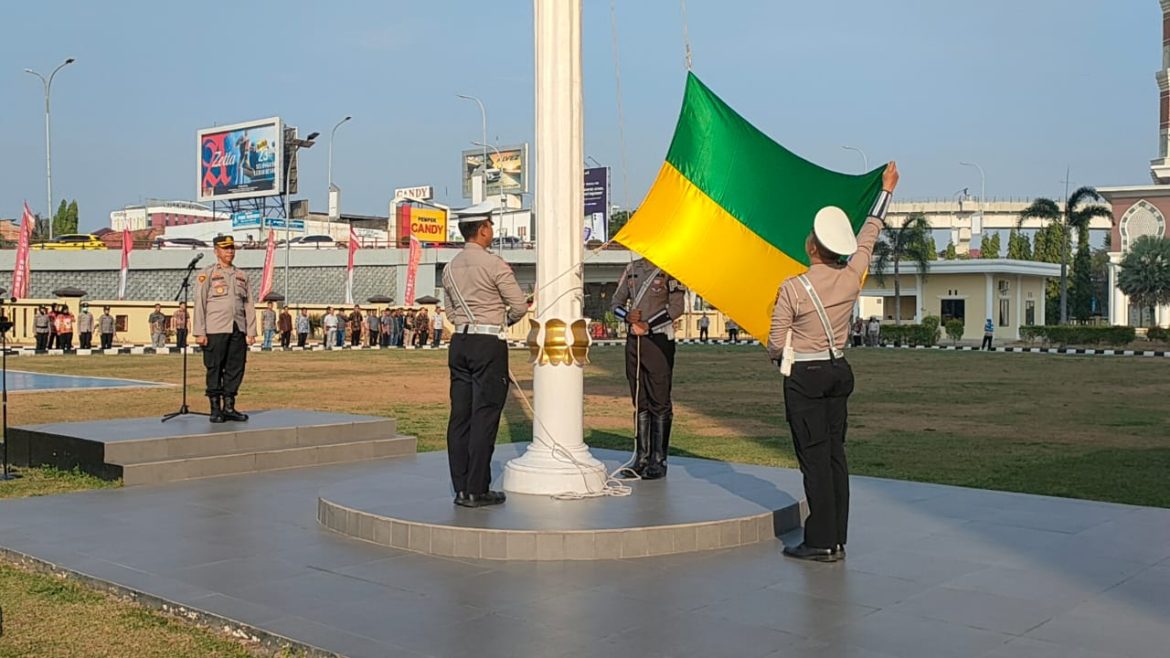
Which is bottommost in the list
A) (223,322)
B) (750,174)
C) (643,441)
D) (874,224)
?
(643,441)

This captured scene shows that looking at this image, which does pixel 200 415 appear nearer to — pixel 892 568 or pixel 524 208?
pixel 892 568

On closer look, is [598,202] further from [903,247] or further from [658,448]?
[658,448]

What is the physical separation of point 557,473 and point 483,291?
136cm

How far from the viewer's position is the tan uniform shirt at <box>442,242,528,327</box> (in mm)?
7812

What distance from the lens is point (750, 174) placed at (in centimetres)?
855

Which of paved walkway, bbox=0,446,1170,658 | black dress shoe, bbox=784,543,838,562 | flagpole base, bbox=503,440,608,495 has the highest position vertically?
flagpole base, bbox=503,440,608,495

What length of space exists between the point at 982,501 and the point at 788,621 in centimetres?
408

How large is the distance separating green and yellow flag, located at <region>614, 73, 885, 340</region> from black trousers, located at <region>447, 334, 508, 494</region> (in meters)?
1.31

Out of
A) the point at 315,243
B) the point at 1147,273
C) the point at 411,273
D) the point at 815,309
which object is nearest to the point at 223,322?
the point at 815,309

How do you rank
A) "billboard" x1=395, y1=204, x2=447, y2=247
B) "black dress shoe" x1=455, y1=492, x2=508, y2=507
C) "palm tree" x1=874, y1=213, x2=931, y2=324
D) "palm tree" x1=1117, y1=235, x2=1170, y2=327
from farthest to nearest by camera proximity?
"billboard" x1=395, y1=204, x2=447, y2=247 < "palm tree" x1=874, y1=213, x2=931, y2=324 < "palm tree" x1=1117, y1=235, x2=1170, y2=327 < "black dress shoe" x1=455, y1=492, x2=508, y2=507

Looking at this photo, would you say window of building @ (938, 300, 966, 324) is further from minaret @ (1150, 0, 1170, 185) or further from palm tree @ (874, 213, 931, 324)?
minaret @ (1150, 0, 1170, 185)

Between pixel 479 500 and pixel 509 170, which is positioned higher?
pixel 509 170

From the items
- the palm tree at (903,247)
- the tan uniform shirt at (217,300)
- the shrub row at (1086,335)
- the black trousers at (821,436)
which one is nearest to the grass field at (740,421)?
the tan uniform shirt at (217,300)

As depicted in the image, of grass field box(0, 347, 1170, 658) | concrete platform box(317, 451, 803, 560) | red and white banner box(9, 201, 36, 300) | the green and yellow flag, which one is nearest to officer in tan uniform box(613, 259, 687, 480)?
concrete platform box(317, 451, 803, 560)
